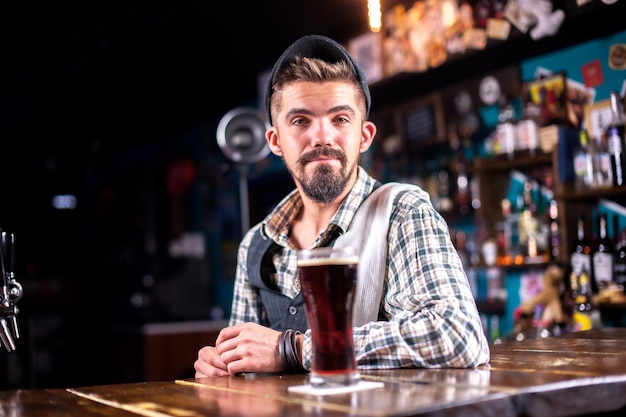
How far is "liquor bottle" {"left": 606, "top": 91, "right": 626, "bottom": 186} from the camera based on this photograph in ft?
11.5

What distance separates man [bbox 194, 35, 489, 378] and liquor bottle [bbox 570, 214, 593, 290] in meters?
2.00

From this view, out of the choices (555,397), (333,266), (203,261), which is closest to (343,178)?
(333,266)

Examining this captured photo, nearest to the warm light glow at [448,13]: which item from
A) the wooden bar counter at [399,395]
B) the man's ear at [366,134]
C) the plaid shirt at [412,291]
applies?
the man's ear at [366,134]

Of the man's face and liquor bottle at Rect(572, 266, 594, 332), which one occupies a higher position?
the man's face

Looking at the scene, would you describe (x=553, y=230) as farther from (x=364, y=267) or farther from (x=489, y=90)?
(x=364, y=267)

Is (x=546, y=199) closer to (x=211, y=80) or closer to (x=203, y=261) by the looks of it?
(x=211, y=80)

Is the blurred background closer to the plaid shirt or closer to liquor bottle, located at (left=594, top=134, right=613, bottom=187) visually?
liquor bottle, located at (left=594, top=134, right=613, bottom=187)

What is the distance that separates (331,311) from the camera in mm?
1308

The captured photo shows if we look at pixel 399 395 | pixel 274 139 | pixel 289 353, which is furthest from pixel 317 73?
pixel 399 395

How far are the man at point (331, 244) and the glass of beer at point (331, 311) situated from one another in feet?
0.92

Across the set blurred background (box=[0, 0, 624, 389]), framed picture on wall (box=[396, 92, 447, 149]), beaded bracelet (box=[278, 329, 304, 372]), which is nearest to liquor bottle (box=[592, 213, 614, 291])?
blurred background (box=[0, 0, 624, 389])

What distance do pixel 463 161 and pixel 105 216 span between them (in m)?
7.19

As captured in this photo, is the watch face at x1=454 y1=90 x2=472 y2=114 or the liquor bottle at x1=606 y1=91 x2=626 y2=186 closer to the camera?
the liquor bottle at x1=606 y1=91 x2=626 y2=186

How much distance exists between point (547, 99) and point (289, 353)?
2.91 metres
